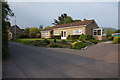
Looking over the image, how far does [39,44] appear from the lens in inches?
701

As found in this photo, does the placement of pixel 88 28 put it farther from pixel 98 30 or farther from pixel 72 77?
pixel 72 77

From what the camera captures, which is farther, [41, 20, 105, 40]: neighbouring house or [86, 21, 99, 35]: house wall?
[86, 21, 99, 35]: house wall

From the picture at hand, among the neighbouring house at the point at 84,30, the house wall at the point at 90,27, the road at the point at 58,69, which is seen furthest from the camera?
the house wall at the point at 90,27

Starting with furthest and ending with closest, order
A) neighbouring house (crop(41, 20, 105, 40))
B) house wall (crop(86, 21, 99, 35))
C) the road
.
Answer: house wall (crop(86, 21, 99, 35)) < neighbouring house (crop(41, 20, 105, 40)) < the road

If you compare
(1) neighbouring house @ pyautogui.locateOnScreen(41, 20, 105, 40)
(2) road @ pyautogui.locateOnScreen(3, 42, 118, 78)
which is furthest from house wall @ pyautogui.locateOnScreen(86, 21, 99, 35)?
(2) road @ pyautogui.locateOnScreen(3, 42, 118, 78)

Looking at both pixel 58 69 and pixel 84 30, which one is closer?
pixel 58 69

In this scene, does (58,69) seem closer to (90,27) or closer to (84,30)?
(84,30)

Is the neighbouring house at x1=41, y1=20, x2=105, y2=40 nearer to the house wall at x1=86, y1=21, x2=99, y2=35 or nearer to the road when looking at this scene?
the house wall at x1=86, y1=21, x2=99, y2=35

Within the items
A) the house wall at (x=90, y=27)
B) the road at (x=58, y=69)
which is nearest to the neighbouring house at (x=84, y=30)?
the house wall at (x=90, y=27)

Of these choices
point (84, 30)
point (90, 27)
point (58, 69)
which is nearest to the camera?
point (58, 69)

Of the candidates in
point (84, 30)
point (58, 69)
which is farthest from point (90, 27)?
point (58, 69)

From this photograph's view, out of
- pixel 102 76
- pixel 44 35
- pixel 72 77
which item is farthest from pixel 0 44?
pixel 44 35

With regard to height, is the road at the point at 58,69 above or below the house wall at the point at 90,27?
below

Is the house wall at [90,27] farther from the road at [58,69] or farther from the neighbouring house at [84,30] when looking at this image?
the road at [58,69]
